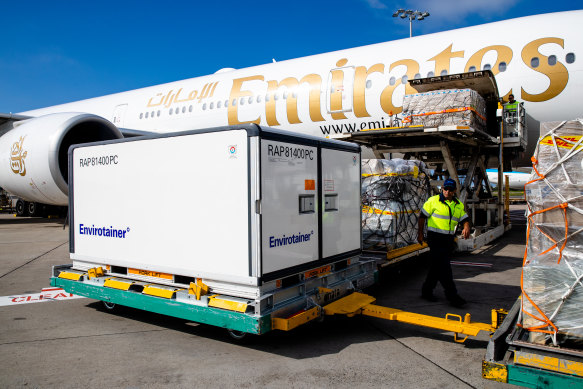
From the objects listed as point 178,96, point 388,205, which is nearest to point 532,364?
point 388,205

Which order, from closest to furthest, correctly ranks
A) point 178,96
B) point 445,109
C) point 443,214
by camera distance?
point 443,214
point 445,109
point 178,96

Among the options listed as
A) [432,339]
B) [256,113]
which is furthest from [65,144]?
[432,339]

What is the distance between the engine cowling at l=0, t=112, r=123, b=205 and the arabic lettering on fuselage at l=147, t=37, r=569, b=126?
4526 mm

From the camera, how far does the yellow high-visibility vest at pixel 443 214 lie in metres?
5.69

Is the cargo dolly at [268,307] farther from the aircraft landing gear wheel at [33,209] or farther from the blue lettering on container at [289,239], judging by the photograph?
the aircraft landing gear wheel at [33,209]

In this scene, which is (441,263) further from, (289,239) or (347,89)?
(347,89)

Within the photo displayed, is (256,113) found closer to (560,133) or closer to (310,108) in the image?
(310,108)

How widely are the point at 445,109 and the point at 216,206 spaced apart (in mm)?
6180

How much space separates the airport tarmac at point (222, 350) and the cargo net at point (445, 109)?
11.9ft

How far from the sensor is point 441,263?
224 inches

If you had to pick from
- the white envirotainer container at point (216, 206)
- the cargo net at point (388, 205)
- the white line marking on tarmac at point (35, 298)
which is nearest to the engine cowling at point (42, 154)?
the white line marking on tarmac at point (35, 298)

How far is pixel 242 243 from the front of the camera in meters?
4.09

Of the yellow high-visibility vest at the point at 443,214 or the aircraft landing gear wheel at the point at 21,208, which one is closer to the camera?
the yellow high-visibility vest at the point at 443,214

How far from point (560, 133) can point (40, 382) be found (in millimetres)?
4458
